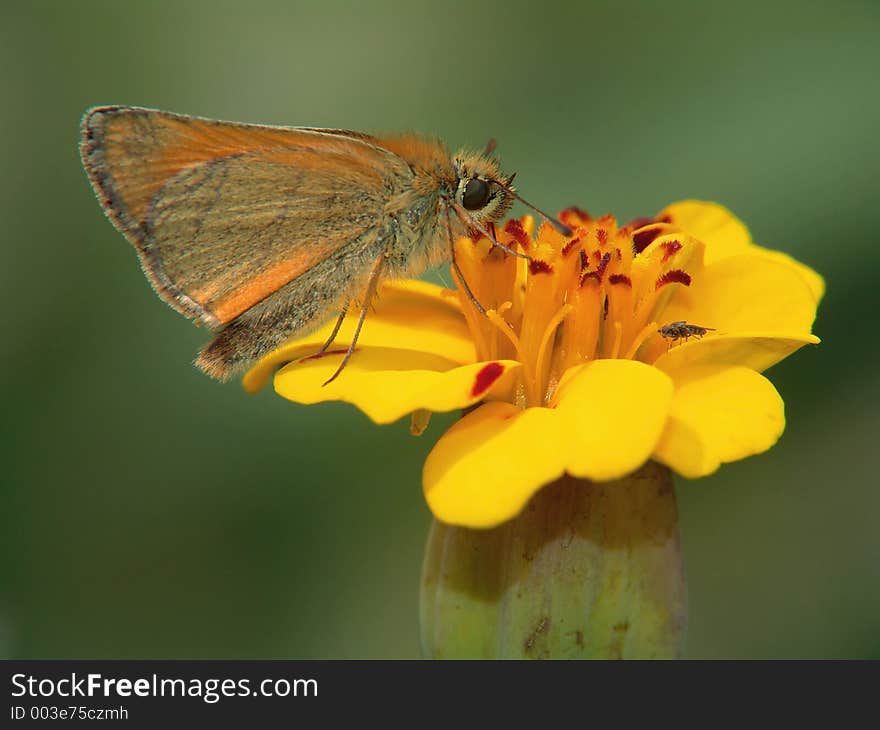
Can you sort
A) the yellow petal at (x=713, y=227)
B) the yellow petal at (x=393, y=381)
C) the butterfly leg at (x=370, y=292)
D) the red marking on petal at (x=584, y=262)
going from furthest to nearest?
1. the yellow petal at (x=713, y=227)
2. the butterfly leg at (x=370, y=292)
3. the red marking on petal at (x=584, y=262)
4. the yellow petal at (x=393, y=381)

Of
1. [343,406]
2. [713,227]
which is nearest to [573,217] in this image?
[713,227]

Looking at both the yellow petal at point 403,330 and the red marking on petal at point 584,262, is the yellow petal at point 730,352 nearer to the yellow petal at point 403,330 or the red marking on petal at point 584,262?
the red marking on petal at point 584,262

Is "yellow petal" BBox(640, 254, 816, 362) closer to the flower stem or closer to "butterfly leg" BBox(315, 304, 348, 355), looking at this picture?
the flower stem

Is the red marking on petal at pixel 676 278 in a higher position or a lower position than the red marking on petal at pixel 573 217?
lower

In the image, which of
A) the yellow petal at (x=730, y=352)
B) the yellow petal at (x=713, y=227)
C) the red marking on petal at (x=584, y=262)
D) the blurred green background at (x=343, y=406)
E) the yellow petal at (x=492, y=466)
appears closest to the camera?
the yellow petal at (x=492, y=466)

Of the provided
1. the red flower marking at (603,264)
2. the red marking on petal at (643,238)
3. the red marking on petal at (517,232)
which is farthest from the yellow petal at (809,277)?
the red marking on petal at (517,232)

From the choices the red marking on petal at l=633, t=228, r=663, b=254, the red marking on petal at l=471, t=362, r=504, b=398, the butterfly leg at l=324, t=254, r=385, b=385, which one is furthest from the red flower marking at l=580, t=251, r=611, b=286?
the butterfly leg at l=324, t=254, r=385, b=385
